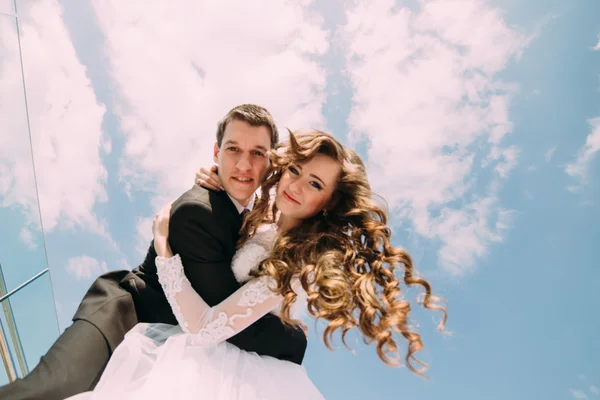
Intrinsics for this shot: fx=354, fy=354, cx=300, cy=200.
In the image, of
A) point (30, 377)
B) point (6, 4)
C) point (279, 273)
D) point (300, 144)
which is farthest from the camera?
point (6, 4)

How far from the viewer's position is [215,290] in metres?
2.57

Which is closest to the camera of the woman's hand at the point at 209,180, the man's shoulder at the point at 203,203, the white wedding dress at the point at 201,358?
the white wedding dress at the point at 201,358

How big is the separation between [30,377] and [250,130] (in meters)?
2.33

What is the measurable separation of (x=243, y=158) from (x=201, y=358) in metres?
1.67

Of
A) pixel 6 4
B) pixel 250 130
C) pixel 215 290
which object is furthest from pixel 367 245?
pixel 6 4

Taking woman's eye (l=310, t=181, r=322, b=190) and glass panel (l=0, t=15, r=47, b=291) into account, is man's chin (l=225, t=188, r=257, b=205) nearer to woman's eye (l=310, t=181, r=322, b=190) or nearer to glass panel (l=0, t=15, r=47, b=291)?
woman's eye (l=310, t=181, r=322, b=190)

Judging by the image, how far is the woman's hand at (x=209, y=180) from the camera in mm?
2971

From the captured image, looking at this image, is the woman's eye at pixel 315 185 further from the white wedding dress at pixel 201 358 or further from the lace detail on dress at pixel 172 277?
the lace detail on dress at pixel 172 277

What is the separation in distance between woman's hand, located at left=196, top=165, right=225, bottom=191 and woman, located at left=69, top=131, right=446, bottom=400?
383 mm

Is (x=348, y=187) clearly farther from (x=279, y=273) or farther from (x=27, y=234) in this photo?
(x=27, y=234)

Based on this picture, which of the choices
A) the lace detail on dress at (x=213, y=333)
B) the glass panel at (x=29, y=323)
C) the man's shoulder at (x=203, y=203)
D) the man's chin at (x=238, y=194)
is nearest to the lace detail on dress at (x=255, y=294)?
the lace detail on dress at (x=213, y=333)

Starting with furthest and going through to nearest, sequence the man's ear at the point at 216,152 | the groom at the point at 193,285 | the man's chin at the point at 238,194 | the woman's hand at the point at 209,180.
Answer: the man's ear at the point at 216,152, the man's chin at the point at 238,194, the woman's hand at the point at 209,180, the groom at the point at 193,285

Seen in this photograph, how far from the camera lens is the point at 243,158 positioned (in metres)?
3.20

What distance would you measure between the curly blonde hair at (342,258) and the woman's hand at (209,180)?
390 mm
